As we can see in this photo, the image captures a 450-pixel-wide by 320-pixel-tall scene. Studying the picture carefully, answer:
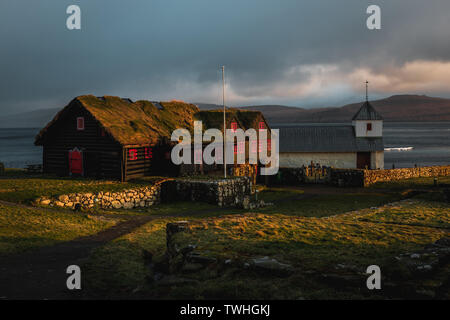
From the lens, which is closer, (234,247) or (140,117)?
(234,247)

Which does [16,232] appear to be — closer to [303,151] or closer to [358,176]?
[358,176]

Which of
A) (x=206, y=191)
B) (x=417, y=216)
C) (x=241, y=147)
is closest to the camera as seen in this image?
(x=417, y=216)

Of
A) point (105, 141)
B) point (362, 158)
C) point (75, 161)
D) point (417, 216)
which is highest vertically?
point (105, 141)

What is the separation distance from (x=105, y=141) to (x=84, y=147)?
2.26 m

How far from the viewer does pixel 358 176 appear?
39.1 metres

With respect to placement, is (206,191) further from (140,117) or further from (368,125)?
(368,125)

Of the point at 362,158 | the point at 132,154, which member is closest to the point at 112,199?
the point at 132,154

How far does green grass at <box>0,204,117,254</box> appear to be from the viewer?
1366 centimetres

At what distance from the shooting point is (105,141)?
93.0 ft

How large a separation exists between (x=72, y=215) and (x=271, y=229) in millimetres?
10530

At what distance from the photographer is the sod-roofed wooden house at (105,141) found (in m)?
28.0

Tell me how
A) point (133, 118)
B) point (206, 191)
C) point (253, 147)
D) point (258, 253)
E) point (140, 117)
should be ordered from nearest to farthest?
point (258, 253), point (206, 191), point (133, 118), point (140, 117), point (253, 147)
